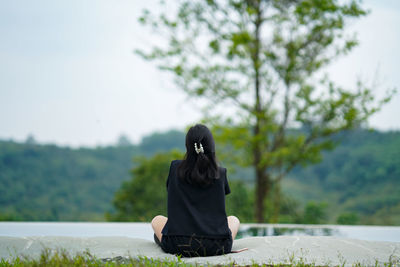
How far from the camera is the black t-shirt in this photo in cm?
287

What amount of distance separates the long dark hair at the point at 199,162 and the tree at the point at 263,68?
463cm

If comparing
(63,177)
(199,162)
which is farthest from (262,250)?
(63,177)

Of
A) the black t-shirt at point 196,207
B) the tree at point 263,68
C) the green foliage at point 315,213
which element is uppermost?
the tree at point 263,68

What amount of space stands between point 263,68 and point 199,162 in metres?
5.67

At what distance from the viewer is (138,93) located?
17.4 metres

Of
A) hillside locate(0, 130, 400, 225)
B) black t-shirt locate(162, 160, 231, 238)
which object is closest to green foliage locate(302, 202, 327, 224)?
hillside locate(0, 130, 400, 225)

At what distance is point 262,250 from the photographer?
300 centimetres

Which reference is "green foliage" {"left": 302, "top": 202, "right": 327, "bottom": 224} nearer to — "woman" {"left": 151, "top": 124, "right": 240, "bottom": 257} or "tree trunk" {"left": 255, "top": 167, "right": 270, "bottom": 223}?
"tree trunk" {"left": 255, "top": 167, "right": 270, "bottom": 223}

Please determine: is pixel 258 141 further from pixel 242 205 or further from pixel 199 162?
pixel 242 205

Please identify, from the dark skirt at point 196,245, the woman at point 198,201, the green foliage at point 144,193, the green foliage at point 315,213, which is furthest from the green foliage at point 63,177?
the woman at point 198,201

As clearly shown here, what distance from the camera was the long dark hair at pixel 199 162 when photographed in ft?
9.20

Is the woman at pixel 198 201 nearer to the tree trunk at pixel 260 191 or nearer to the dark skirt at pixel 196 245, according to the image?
the dark skirt at pixel 196 245

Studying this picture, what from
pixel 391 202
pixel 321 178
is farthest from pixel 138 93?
pixel 391 202

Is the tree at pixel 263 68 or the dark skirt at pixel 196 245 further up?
the tree at pixel 263 68
